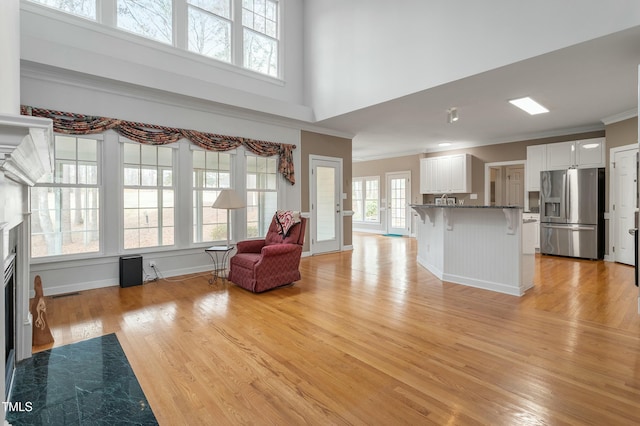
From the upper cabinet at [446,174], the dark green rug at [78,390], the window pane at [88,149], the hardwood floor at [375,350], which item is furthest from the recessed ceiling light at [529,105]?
the window pane at [88,149]

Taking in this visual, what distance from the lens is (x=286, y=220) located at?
4.66 m

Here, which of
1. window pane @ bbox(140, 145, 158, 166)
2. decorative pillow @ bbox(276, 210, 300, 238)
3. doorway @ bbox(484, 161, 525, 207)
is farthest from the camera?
doorway @ bbox(484, 161, 525, 207)

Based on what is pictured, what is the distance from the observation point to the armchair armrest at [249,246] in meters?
4.62

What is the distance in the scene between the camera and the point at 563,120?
6.29 meters

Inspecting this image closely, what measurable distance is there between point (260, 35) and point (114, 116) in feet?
10.0

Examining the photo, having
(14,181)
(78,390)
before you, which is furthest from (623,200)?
(14,181)

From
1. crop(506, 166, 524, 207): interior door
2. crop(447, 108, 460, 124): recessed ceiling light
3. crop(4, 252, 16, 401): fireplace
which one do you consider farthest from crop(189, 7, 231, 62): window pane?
crop(506, 166, 524, 207): interior door

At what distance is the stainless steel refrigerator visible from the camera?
623cm

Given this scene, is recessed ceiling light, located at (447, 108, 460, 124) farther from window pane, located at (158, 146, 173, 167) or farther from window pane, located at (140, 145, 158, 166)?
window pane, located at (140, 145, 158, 166)

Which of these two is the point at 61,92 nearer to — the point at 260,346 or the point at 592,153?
the point at 260,346

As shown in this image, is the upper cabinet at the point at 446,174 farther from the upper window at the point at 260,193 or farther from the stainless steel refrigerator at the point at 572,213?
the upper window at the point at 260,193

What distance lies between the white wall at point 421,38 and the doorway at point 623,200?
3569 millimetres

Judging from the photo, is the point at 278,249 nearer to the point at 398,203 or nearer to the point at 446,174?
the point at 446,174

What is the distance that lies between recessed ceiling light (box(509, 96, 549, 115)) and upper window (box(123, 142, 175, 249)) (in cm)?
541
